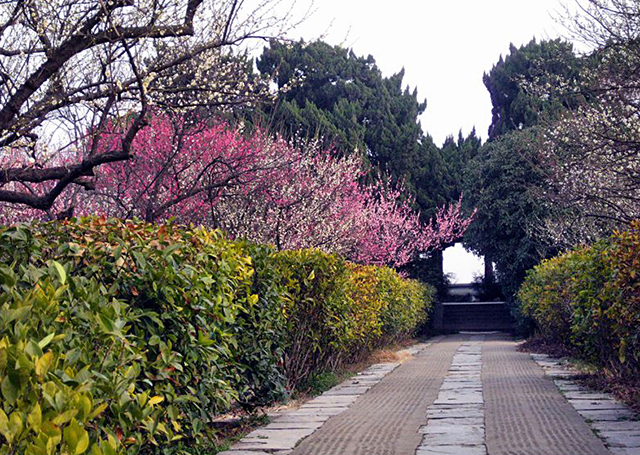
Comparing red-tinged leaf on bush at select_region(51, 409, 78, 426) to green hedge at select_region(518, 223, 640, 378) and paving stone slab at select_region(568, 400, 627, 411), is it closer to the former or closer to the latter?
green hedge at select_region(518, 223, 640, 378)

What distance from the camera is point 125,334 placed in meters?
3.89

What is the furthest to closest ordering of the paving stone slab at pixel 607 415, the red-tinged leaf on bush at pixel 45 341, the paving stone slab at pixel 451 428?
the paving stone slab at pixel 607 415 → the paving stone slab at pixel 451 428 → the red-tinged leaf on bush at pixel 45 341

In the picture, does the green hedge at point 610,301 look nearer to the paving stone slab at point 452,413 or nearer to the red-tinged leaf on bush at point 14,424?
the paving stone slab at point 452,413

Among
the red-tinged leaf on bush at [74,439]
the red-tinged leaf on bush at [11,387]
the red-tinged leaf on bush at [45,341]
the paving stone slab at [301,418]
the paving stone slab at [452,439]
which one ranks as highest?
the red-tinged leaf on bush at [45,341]

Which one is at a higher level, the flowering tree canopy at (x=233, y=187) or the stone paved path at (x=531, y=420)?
the flowering tree canopy at (x=233, y=187)

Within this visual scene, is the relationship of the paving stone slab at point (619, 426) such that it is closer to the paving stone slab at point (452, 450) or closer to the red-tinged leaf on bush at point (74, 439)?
the paving stone slab at point (452, 450)

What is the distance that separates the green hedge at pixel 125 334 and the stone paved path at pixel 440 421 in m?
0.66

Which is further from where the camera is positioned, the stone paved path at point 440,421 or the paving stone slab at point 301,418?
the paving stone slab at point 301,418

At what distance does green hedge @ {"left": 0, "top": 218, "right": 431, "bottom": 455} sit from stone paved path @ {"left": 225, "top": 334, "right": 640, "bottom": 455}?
661 millimetres

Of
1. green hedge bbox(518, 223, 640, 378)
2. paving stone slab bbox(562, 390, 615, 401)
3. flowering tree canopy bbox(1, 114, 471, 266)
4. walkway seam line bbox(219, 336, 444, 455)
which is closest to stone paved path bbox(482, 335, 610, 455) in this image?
paving stone slab bbox(562, 390, 615, 401)

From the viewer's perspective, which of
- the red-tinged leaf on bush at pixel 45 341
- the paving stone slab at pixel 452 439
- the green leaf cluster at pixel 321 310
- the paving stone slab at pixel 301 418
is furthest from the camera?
the green leaf cluster at pixel 321 310

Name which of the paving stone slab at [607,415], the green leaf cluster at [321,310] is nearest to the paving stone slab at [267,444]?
the green leaf cluster at [321,310]

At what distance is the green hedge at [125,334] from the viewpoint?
235 centimetres

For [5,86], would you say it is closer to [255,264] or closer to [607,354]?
[255,264]
